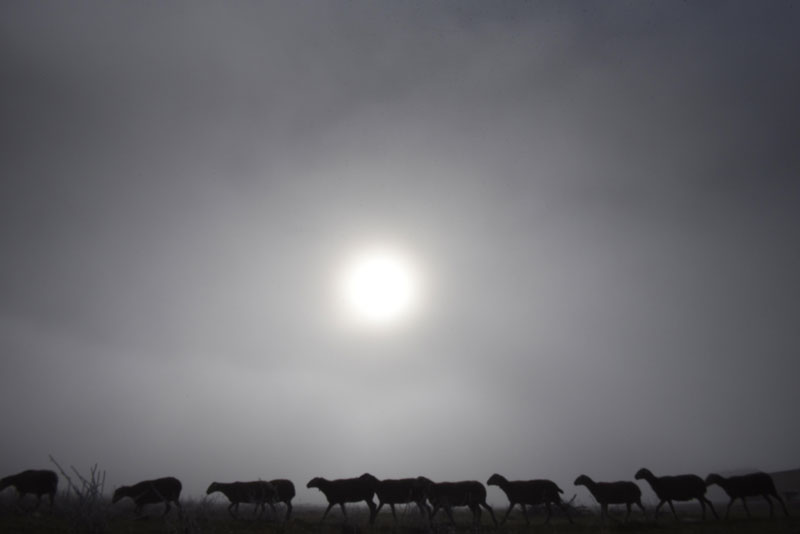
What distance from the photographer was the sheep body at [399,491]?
2214cm

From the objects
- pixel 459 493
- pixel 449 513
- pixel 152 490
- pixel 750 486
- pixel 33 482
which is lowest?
pixel 750 486

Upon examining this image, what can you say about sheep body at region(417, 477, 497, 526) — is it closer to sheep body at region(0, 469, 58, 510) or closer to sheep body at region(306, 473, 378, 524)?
sheep body at region(306, 473, 378, 524)

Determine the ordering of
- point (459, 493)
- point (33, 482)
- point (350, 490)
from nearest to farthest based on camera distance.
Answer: point (459, 493)
point (350, 490)
point (33, 482)

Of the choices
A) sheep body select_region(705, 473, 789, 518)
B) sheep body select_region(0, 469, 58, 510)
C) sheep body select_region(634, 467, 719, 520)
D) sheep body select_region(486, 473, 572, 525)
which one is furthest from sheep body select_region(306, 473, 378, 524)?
sheep body select_region(705, 473, 789, 518)

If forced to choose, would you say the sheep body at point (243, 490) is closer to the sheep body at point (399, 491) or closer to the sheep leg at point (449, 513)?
the sheep body at point (399, 491)

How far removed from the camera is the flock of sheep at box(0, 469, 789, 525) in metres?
21.9

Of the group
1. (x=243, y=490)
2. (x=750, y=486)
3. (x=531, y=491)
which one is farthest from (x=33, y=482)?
(x=750, y=486)

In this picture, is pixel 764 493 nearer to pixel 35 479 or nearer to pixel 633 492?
pixel 633 492

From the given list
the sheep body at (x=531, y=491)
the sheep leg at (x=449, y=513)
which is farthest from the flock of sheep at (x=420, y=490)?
the sheep leg at (x=449, y=513)

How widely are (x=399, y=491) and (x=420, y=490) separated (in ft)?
3.65

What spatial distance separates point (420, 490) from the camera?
22250 millimetres

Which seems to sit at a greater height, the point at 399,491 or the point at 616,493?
the point at 399,491

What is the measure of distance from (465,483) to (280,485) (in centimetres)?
1017

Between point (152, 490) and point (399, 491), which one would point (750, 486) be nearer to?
point (399, 491)
